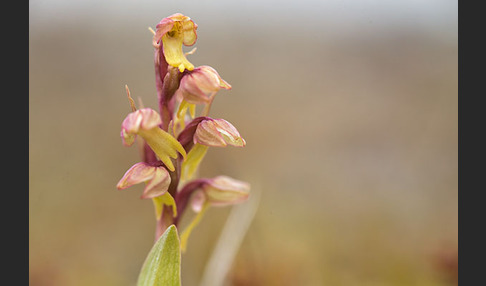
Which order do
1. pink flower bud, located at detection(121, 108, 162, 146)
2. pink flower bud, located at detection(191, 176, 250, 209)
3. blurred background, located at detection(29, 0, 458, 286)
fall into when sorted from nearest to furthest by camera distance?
1. pink flower bud, located at detection(121, 108, 162, 146)
2. pink flower bud, located at detection(191, 176, 250, 209)
3. blurred background, located at detection(29, 0, 458, 286)

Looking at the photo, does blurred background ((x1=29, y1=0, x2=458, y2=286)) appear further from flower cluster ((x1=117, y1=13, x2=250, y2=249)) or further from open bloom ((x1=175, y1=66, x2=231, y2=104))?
open bloom ((x1=175, y1=66, x2=231, y2=104))

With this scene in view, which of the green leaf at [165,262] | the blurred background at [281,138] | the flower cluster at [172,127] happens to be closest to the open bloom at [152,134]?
the flower cluster at [172,127]

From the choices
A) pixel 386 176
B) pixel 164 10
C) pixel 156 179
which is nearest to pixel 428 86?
pixel 386 176

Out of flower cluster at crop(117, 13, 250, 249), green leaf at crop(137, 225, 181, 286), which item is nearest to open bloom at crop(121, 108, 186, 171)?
flower cluster at crop(117, 13, 250, 249)

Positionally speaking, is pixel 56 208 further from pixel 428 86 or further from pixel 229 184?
pixel 428 86

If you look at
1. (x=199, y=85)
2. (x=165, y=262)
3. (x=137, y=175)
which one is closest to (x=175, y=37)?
(x=199, y=85)

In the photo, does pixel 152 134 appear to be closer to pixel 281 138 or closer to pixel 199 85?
pixel 199 85
